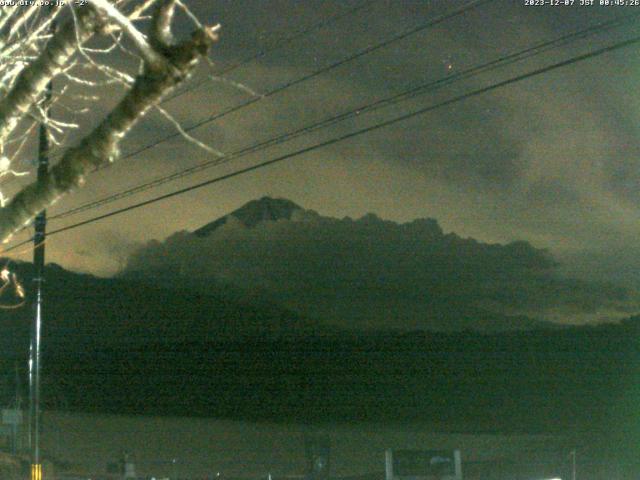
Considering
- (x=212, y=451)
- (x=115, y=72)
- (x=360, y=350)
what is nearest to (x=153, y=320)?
(x=212, y=451)

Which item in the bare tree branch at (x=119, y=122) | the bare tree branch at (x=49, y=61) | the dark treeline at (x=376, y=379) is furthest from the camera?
the dark treeline at (x=376, y=379)

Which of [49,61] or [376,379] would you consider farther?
[376,379]

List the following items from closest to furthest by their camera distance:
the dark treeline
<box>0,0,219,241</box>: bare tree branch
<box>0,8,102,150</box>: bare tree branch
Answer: <box>0,0,219,241</box>: bare tree branch, <box>0,8,102,150</box>: bare tree branch, the dark treeline

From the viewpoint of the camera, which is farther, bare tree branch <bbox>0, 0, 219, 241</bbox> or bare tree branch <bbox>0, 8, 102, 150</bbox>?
bare tree branch <bbox>0, 8, 102, 150</bbox>

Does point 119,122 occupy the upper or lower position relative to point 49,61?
lower

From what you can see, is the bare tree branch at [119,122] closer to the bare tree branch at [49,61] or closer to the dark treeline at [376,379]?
the bare tree branch at [49,61]

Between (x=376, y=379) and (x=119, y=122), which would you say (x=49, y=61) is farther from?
(x=376, y=379)

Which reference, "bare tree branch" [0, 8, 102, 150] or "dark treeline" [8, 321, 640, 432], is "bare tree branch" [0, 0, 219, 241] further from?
"dark treeline" [8, 321, 640, 432]

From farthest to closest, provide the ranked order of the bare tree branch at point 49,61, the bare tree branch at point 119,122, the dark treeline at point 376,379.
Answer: the dark treeline at point 376,379, the bare tree branch at point 49,61, the bare tree branch at point 119,122

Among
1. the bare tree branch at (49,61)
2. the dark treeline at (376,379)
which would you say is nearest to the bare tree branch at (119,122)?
the bare tree branch at (49,61)

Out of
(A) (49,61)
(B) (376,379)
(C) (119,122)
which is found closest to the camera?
(C) (119,122)

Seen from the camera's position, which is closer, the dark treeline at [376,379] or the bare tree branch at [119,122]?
the bare tree branch at [119,122]

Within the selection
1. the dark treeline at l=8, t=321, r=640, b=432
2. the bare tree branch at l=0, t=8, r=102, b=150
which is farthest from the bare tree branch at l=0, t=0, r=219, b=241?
the dark treeline at l=8, t=321, r=640, b=432

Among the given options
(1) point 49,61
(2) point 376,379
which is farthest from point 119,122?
(2) point 376,379
